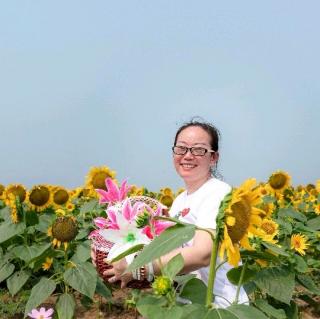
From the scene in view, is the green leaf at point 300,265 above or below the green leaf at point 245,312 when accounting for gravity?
below

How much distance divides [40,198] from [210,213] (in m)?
4.10

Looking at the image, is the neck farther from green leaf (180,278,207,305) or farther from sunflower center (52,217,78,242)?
sunflower center (52,217,78,242)

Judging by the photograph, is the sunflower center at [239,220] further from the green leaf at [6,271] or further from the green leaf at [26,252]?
the green leaf at [6,271]

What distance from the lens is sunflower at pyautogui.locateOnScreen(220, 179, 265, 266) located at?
63.6 inches

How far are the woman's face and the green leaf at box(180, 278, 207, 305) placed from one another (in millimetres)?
949

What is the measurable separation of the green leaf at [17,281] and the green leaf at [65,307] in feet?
2.22

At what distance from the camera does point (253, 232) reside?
176 cm

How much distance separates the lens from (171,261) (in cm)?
174

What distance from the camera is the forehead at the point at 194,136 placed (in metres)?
2.75

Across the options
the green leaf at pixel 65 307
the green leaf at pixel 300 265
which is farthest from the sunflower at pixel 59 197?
A: the green leaf at pixel 300 265

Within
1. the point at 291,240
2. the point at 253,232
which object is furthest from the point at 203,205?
the point at 291,240

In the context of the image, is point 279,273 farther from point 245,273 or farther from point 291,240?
point 291,240

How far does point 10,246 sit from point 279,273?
313cm

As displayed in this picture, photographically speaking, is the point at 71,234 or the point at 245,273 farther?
the point at 71,234
